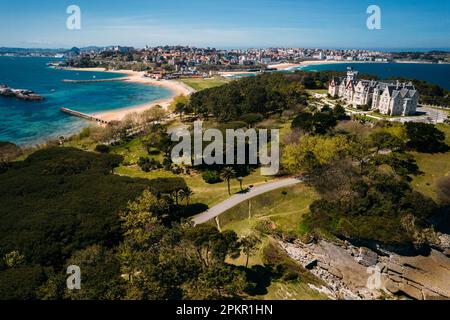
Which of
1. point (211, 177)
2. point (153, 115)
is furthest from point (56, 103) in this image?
point (211, 177)

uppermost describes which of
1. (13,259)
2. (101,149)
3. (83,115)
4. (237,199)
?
(83,115)

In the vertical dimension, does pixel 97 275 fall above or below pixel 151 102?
below

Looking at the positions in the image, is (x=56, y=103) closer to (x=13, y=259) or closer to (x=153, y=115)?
(x=153, y=115)


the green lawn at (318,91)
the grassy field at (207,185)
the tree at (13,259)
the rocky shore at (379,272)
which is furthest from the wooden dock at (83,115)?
the rocky shore at (379,272)

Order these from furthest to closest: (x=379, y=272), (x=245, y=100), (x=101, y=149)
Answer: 1. (x=245, y=100)
2. (x=101, y=149)
3. (x=379, y=272)

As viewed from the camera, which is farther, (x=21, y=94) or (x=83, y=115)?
(x=21, y=94)

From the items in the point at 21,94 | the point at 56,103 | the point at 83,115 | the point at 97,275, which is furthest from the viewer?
the point at 21,94
